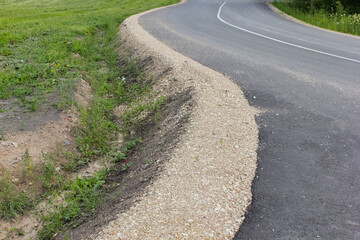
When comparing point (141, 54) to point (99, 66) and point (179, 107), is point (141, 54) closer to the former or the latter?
point (99, 66)

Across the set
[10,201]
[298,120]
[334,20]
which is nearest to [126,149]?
[10,201]

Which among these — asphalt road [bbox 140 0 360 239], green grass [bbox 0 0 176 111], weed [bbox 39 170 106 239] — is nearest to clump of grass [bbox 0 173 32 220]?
weed [bbox 39 170 106 239]

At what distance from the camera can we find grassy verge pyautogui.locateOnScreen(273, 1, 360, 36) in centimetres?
1362

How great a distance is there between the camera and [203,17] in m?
17.0

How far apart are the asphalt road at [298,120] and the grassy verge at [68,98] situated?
2.18 metres

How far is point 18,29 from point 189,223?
42.7 ft

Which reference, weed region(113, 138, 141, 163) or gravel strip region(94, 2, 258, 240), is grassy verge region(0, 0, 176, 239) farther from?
gravel strip region(94, 2, 258, 240)

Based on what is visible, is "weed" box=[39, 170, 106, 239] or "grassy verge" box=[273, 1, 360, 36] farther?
"grassy verge" box=[273, 1, 360, 36]

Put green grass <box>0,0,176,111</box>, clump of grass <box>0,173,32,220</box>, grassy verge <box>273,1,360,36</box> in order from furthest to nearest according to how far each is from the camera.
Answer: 1. grassy verge <box>273,1,360,36</box>
2. green grass <box>0,0,176,111</box>
3. clump of grass <box>0,173,32,220</box>

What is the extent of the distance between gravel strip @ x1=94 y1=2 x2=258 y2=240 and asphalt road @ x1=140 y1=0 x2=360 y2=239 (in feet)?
0.64

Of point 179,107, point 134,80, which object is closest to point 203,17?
point 134,80

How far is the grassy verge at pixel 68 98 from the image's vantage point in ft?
15.9

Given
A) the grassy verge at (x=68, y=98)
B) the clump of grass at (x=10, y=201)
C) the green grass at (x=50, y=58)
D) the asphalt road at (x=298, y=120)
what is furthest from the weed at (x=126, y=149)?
the asphalt road at (x=298, y=120)

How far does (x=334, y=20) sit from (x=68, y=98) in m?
12.9
